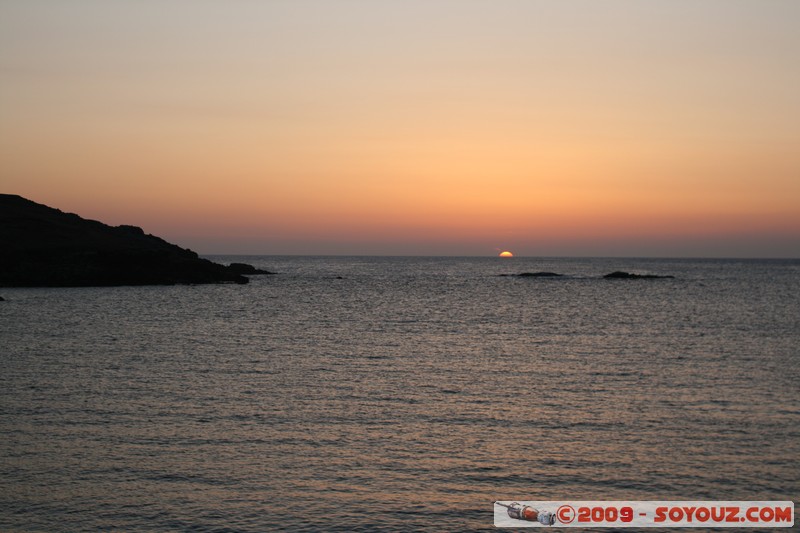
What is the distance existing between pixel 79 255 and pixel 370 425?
11363 centimetres

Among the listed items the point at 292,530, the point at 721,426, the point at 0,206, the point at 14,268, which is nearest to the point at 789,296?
the point at 721,426

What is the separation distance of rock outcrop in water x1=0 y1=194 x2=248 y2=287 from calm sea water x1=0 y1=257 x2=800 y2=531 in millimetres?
68820

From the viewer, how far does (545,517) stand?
1659 cm

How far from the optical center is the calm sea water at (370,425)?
17.5 m

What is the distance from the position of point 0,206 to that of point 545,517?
161055 millimetres

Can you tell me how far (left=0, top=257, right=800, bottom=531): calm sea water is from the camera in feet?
57.5

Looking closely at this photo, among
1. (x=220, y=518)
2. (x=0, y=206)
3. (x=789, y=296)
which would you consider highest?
(x=0, y=206)

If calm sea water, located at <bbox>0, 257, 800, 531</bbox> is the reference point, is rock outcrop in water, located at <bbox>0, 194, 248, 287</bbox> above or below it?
above

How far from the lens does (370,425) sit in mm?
25078

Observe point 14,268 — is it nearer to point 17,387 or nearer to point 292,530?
point 17,387

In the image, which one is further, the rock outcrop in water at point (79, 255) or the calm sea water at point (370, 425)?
the rock outcrop in water at point (79, 255)

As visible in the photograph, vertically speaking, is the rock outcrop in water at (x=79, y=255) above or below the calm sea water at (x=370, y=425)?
above

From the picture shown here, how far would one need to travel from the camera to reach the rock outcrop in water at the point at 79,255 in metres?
118

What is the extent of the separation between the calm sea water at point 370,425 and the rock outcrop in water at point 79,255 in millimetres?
68820
